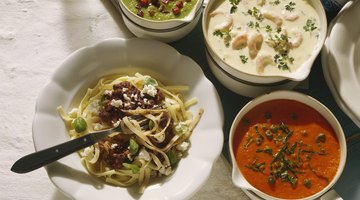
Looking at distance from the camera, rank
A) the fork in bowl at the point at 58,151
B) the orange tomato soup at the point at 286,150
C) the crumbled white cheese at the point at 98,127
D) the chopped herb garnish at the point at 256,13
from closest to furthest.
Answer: the fork in bowl at the point at 58,151
the orange tomato soup at the point at 286,150
the crumbled white cheese at the point at 98,127
the chopped herb garnish at the point at 256,13

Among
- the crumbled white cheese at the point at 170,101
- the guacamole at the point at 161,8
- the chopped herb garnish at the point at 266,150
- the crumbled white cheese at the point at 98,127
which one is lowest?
the crumbled white cheese at the point at 98,127

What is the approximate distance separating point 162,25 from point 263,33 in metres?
0.50

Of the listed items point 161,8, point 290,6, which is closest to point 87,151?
point 161,8

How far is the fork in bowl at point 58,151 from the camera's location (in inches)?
83.7

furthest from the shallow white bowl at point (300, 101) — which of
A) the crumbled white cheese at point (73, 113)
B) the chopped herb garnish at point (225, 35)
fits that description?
the crumbled white cheese at point (73, 113)

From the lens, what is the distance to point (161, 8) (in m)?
2.51

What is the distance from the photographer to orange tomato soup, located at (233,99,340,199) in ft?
7.30

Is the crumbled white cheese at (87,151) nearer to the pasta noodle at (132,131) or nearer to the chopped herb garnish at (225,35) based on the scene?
the pasta noodle at (132,131)

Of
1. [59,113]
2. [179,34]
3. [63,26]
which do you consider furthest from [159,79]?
[63,26]

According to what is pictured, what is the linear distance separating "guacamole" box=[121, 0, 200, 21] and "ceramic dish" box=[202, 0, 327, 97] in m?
0.13

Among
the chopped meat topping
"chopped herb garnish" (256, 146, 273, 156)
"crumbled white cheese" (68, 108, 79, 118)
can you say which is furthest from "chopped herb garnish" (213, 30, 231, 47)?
"crumbled white cheese" (68, 108, 79, 118)

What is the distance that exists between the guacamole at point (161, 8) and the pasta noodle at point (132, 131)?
1.07 ft

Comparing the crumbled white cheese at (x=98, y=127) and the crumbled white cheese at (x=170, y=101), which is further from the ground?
the crumbled white cheese at (x=170, y=101)

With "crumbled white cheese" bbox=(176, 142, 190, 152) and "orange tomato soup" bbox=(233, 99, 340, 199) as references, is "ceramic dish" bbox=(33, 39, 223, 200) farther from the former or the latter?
"orange tomato soup" bbox=(233, 99, 340, 199)
